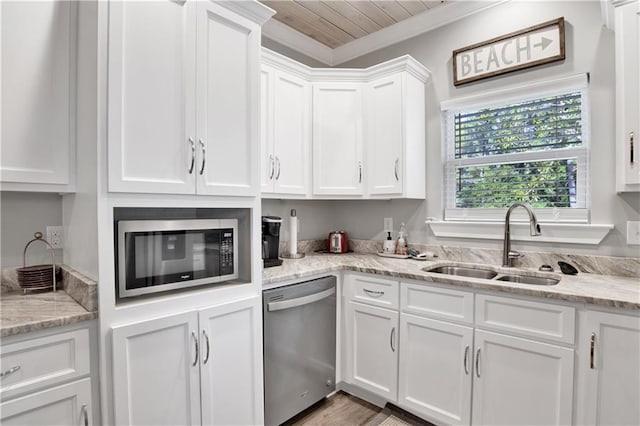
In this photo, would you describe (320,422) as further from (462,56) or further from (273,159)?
(462,56)

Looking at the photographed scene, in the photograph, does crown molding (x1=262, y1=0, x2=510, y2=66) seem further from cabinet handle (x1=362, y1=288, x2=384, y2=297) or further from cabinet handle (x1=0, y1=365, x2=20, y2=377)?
cabinet handle (x1=0, y1=365, x2=20, y2=377)

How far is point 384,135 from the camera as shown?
2623 millimetres

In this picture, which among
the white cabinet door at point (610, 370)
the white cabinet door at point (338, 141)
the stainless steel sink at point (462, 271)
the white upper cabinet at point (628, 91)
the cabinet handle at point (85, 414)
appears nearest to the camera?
the cabinet handle at point (85, 414)

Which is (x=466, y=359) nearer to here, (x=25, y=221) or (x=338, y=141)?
(x=338, y=141)

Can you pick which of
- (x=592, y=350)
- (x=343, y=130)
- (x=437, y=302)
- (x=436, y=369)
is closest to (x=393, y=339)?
(x=436, y=369)

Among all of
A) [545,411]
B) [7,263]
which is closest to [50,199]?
[7,263]

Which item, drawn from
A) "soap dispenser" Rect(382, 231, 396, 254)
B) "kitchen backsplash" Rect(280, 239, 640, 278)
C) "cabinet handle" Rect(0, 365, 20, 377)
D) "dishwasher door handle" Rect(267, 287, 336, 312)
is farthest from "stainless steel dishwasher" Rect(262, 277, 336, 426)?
"cabinet handle" Rect(0, 365, 20, 377)

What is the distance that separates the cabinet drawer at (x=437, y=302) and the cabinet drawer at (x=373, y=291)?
63 millimetres

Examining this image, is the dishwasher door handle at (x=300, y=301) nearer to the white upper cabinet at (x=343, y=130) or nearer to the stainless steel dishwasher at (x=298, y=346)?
the stainless steel dishwasher at (x=298, y=346)

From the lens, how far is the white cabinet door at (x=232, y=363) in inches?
64.1

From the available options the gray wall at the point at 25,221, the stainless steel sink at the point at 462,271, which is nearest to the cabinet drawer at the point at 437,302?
the stainless steel sink at the point at 462,271

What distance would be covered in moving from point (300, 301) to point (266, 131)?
1174 millimetres

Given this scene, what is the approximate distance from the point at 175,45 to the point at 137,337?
1264 mm

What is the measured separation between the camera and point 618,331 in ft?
4.84
